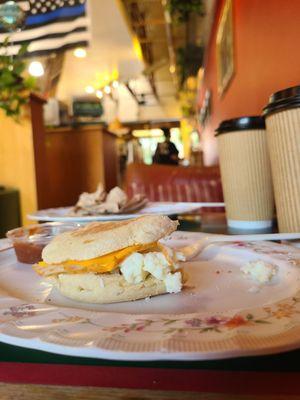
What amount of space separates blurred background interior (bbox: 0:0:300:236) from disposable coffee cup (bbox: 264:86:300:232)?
99cm

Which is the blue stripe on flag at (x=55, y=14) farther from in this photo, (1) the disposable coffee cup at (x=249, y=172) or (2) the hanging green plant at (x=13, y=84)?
(1) the disposable coffee cup at (x=249, y=172)

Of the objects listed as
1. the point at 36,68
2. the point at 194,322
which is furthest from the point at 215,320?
the point at 36,68

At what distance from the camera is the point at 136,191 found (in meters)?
2.91

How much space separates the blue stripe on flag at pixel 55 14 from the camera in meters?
6.16

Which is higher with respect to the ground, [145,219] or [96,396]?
[145,219]

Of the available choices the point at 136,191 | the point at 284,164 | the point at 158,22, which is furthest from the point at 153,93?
the point at 284,164

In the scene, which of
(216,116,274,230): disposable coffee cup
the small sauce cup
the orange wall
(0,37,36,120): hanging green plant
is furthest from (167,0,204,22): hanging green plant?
A: the small sauce cup

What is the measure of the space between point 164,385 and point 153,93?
54.9 feet

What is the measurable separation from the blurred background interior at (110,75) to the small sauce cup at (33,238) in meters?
1.43

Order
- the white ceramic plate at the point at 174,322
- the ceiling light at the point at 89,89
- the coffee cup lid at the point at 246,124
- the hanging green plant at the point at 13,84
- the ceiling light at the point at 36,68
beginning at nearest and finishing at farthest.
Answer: the white ceramic plate at the point at 174,322 < the coffee cup lid at the point at 246,124 < the hanging green plant at the point at 13,84 < the ceiling light at the point at 36,68 < the ceiling light at the point at 89,89

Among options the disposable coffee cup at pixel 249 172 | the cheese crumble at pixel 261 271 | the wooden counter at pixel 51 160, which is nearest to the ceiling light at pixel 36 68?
the wooden counter at pixel 51 160

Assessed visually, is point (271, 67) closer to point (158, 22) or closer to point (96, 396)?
point (96, 396)

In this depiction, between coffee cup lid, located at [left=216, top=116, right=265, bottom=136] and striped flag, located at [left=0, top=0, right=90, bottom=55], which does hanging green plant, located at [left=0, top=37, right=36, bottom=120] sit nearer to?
striped flag, located at [left=0, top=0, right=90, bottom=55]

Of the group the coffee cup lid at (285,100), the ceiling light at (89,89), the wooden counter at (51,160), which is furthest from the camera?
the ceiling light at (89,89)
